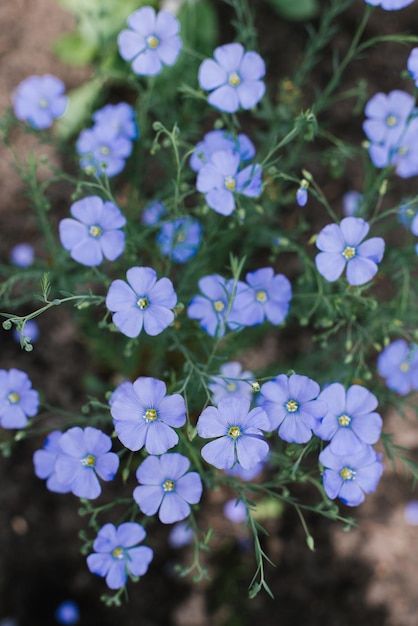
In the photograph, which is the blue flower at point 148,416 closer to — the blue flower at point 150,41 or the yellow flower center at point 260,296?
the yellow flower center at point 260,296

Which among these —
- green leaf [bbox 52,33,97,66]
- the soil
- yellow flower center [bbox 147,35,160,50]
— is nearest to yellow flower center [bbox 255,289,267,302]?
yellow flower center [bbox 147,35,160,50]

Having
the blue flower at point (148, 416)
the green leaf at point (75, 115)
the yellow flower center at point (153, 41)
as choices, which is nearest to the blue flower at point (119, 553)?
the blue flower at point (148, 416)

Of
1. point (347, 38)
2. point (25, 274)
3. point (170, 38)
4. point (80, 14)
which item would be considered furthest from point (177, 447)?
point (347, 38)

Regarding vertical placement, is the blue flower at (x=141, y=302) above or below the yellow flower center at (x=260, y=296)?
above

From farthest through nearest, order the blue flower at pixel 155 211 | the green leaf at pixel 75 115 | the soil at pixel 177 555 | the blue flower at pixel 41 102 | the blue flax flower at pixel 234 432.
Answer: the green leaf at pixel 75 115, the soil at pixel 177 555, the blue flower at pixel 41 102, the blue flower at pixel 155 211, the blue flax flower at pixel 234 432

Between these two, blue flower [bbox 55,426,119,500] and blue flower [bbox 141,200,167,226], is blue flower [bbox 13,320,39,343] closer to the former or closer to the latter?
blue flower [bbox 141,200,167,226]

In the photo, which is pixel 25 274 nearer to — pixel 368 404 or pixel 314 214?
pixel 368 404
